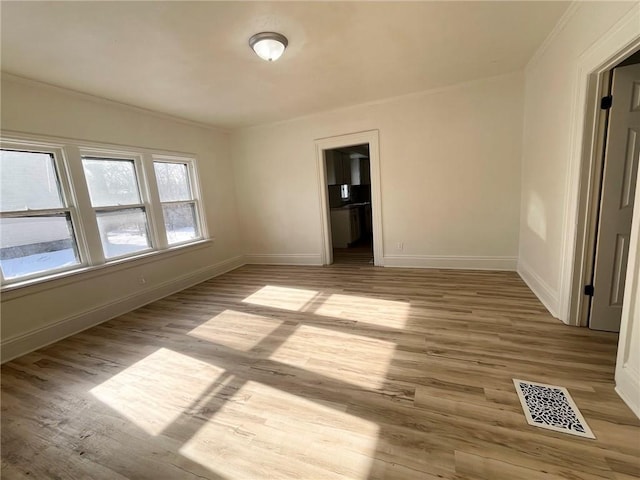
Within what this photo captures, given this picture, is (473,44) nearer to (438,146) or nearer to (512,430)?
(438,146)

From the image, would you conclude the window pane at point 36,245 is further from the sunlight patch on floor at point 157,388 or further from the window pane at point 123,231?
the sunlight patch on floor at point 157,388

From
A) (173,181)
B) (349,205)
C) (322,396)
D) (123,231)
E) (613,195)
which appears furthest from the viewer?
(349,205)

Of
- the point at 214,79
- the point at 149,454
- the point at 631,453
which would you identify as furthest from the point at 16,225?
the point at 631,453

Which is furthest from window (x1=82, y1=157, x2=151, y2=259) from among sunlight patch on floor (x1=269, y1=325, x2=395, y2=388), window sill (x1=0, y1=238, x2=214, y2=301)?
sunlight patch on floor (x1=269, y1=325, x2=395, y2=388)

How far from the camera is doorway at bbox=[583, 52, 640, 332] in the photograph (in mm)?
1974

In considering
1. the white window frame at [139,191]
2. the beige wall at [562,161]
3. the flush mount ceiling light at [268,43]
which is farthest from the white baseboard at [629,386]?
the white window frame at [139,191]

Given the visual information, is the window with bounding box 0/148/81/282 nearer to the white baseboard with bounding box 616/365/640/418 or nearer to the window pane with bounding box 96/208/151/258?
the window pane with bounding box 96/208/151/258

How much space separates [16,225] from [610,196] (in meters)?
5.39

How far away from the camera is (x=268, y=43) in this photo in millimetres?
2221

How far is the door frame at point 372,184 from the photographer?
14.1 ft

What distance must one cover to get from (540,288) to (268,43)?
12.0ft

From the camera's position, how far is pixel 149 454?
146cm

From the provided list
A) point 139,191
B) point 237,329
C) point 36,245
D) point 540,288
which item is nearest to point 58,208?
point 36,245

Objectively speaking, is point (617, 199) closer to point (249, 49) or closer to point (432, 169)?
point (432, 169)
